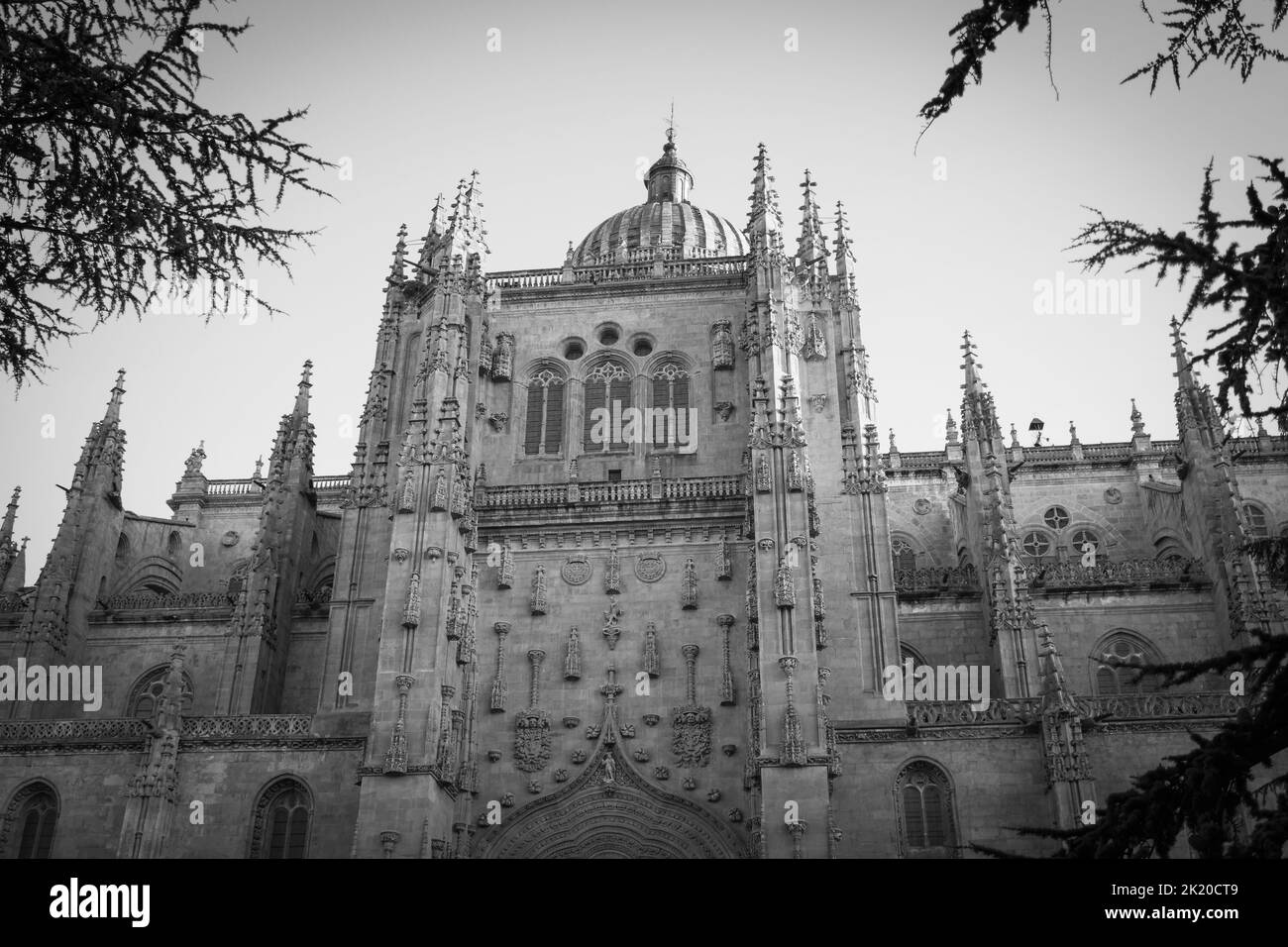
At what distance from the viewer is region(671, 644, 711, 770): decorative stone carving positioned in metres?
29.6

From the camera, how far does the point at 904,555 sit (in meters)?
44.8

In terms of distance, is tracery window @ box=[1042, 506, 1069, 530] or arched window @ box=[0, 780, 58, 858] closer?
arched window @ box=[0, 780, 58, 858]

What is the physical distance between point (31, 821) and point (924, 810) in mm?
20980

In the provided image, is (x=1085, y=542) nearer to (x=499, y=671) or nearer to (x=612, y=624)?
(x=612, y=624)

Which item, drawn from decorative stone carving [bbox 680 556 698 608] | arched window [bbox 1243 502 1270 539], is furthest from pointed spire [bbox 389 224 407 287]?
arched window [bbox 1243 502 1270 539]

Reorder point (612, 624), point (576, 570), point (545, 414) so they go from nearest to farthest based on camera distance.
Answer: point (612, 624) < point (576, 570) < point (545, 414)

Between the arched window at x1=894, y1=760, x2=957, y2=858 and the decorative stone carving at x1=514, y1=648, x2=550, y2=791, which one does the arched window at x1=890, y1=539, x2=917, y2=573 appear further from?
the decorative stone carving at x1=514, y1=648, x2=550, y2=791

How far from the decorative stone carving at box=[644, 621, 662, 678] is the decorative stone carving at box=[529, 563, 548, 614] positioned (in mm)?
2678

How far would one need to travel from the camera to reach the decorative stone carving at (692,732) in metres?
29.6

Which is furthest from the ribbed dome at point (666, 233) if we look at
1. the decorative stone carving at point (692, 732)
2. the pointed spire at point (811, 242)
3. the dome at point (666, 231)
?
the decorative stone carving at point (692, 732)

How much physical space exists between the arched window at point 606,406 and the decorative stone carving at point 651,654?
666 centimetres

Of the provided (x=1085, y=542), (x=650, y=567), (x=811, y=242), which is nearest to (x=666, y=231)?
(x=811, y=242)

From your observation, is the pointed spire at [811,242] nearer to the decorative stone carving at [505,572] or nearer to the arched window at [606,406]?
the arched window at [606,406]
